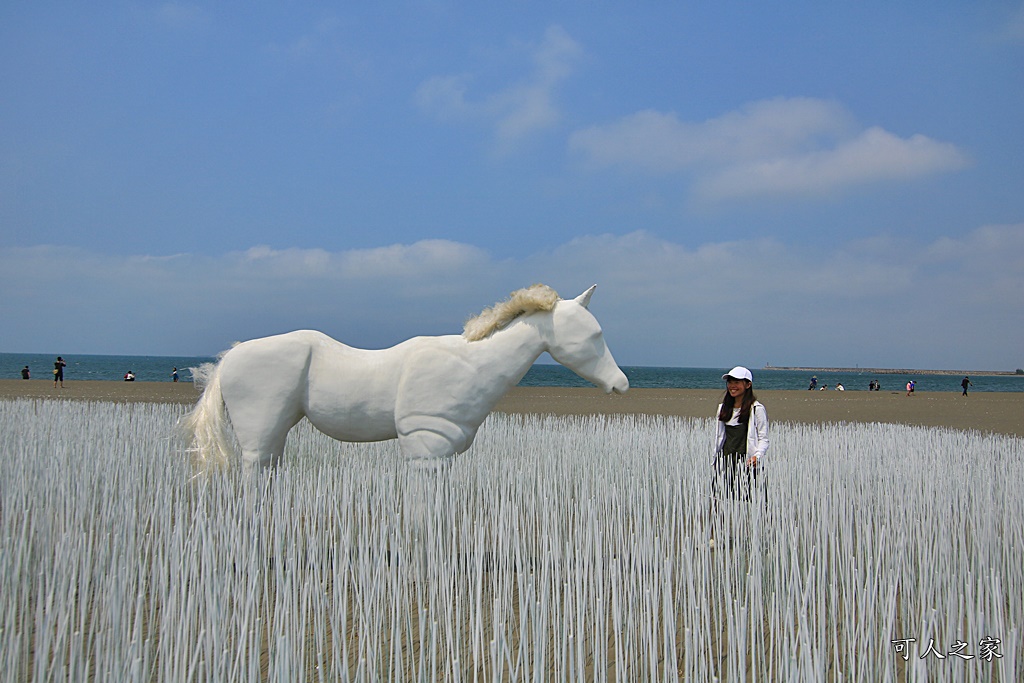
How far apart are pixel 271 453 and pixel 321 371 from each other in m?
0.57

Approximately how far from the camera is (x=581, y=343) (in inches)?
152

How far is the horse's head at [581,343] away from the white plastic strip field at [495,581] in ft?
2.44

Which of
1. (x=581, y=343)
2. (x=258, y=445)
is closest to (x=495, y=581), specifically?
(x=581, y=343)

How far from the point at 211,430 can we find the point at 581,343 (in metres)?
2.27

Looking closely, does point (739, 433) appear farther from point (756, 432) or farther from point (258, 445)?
point (258, 445)

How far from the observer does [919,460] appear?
5375mm

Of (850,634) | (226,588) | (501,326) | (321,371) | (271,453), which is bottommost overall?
(850,634)

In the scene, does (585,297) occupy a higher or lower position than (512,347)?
higher

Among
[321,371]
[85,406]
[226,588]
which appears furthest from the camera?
[85,406]

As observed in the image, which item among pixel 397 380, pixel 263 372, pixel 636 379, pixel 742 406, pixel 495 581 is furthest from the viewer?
pixel 636 379

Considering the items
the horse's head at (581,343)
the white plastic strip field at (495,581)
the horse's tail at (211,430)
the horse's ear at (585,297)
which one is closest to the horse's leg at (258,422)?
the horse's tail at (211,430)

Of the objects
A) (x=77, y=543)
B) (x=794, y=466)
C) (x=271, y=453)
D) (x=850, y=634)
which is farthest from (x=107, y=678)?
(x=794, y=466)

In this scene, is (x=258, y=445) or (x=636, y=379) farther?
(x=636, y=379)

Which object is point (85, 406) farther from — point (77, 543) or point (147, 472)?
point (77, 543)
